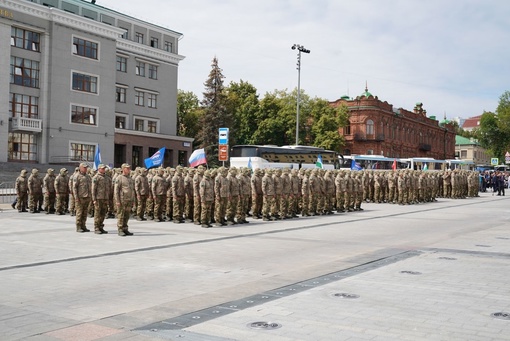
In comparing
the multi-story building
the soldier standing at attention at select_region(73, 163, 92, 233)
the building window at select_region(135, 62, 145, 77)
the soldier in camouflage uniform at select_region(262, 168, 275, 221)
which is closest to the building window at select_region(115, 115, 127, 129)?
the multi-story building

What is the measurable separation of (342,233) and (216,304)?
9569mm

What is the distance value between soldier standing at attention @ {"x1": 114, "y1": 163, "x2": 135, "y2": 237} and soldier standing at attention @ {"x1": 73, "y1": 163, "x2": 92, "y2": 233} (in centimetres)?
100

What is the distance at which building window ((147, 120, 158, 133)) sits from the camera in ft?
191

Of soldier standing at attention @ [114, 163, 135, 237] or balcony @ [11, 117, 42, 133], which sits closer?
soldier standing at attention @ [114, 163, 135, 237]

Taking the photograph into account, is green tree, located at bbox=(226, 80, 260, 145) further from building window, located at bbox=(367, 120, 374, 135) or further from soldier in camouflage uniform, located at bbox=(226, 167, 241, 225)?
soldier in camouflage uniform, located at bbox=(226, 167, 241, 225)

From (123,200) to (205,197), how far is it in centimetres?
344

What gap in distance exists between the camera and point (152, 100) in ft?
191

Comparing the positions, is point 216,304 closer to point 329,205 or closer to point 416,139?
point 329,205

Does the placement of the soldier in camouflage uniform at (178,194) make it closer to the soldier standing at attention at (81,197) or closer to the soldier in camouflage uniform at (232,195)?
the soldier in camouflage uniform at (232,195)

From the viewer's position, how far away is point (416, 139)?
9750 cm

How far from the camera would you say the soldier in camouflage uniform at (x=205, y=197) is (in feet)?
59.1

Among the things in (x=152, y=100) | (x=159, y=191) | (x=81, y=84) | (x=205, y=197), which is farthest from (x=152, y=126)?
(x=205, y=197)

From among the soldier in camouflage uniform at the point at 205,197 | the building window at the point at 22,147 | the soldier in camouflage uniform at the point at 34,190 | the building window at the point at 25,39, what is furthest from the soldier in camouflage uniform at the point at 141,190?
the building window at the point at 25,39

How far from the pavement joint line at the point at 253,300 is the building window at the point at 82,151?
39932 millimetres
